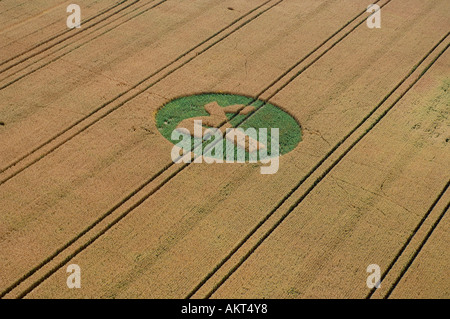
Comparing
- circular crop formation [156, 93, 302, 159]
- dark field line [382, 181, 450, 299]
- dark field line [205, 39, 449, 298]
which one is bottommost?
dark field line [382, 181, 450, 299]

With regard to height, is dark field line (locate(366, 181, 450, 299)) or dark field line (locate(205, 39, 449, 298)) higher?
dark field line (locate(205, 39, 449, 298))

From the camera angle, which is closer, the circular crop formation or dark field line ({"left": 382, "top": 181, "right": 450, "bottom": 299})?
dark field line ({"left": 382, "top": 181, "right": 450, "bottom": 299})

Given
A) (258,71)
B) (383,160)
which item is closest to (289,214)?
(383,160)

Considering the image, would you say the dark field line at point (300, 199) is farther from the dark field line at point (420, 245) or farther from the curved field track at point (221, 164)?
the dark field line at point (420, 245)

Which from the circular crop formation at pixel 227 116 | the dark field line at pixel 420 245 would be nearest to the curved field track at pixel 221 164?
the dark field line at pixel 420 245

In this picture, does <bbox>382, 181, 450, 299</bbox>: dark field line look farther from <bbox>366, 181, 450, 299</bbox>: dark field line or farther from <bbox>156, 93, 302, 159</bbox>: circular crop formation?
<bbox>156, 93, 302, 159</bbox>: circular crop formation

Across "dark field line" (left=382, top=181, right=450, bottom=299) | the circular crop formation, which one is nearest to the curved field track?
"dark field line" (left=382, top=181, right=450, bottom=299)

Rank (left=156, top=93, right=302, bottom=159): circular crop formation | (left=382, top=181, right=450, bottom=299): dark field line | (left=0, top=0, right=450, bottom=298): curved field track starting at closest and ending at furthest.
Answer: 1. (left=382, top=181, right=450, bottom=299): dark field line
2. (left=0, top=0, right=450, bottom=298): curved field track
3. (left=156, top=93, right=302, bottom=159): circular crop formation

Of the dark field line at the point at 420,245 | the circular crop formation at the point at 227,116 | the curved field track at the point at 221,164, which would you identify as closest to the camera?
the dark field line at the point at 420,245

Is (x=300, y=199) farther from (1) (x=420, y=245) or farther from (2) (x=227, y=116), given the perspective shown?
(2) (x=227, y=116)
